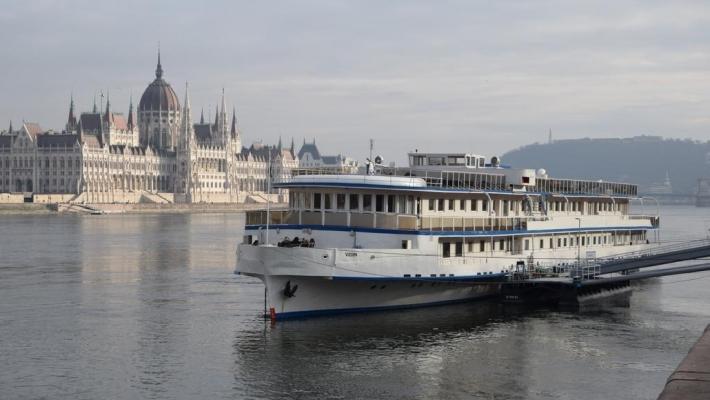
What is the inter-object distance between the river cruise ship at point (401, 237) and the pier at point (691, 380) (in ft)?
43.0

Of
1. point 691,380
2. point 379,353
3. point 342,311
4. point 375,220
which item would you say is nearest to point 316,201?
point 375,220

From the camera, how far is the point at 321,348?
32312 mm

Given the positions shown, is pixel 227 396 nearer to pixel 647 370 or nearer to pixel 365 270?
pixel 365 270

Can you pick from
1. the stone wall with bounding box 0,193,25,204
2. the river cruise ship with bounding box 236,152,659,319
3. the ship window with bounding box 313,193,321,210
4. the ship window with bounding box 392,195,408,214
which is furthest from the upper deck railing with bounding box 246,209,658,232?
the stone wall with bounding box 0,193,25,204

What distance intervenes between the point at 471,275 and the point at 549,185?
9502 millimetres

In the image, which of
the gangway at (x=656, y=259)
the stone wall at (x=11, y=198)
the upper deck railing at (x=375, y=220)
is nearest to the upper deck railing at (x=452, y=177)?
the upper deck railing at (x=375, y=220)

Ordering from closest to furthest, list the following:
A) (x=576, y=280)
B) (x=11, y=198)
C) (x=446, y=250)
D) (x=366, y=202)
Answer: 1. (x=366, y=202)
2. (x=446, y=250)
3. (x=576, y=280)
4. (x=11, y=198)

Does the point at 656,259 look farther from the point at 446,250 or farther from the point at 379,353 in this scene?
the point at 379,353

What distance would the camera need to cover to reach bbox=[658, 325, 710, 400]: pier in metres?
21.3

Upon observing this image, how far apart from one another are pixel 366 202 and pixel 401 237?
77.8 inches

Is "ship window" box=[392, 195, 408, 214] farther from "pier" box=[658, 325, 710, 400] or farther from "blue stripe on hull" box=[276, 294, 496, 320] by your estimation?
"pier" box=[658, 325, 710, 400]

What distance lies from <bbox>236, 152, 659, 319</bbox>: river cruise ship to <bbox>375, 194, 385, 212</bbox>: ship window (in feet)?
0.16

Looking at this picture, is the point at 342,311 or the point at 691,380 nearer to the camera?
the point at 691,380

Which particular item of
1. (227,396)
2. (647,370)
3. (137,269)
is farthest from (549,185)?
(137,269)
